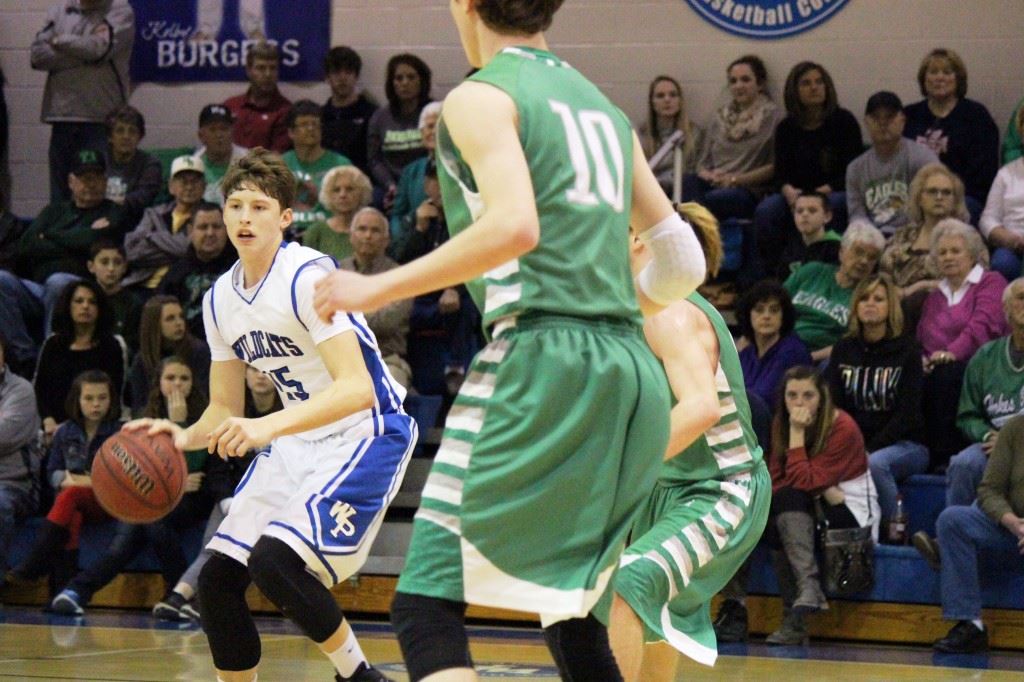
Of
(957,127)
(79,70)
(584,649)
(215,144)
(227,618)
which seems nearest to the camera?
(584,649)

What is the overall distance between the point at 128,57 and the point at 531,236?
10.0 m

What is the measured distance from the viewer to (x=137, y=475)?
4.46 metres

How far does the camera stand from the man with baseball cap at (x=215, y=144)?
10992 mm

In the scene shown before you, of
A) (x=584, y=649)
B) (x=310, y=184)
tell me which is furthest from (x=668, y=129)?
(x=584, y=649)

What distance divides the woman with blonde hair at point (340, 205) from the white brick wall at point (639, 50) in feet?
6.04

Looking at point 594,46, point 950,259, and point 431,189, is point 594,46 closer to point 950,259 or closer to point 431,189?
point 431,189

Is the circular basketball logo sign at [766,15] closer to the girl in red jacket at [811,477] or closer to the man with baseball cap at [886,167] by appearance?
the man with baseball cap at [886,167]

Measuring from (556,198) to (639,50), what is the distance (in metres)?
8.66

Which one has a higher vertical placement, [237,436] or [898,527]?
[237,436]

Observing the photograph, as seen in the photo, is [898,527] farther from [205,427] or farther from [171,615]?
[205,427]

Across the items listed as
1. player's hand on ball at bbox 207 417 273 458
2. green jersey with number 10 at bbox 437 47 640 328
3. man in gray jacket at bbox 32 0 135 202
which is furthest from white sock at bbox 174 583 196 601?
green jersey with number 10 at bbox 437 47 640 328

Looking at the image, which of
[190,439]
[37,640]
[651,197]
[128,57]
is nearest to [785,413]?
[37,640]

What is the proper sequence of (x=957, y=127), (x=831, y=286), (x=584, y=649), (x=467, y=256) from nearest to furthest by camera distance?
(x=467, y=256), (x=584, y=649), (x=831, y=286), (x=957, y=127)

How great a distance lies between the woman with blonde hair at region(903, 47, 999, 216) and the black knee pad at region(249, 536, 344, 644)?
21.1 ft
